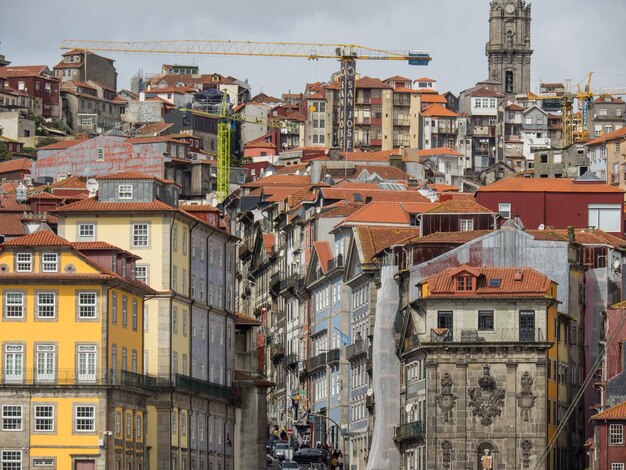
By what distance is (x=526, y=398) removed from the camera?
125062 millimetres

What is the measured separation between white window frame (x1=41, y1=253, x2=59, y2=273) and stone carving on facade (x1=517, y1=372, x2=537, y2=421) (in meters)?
28.7

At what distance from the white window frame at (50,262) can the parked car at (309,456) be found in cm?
2992

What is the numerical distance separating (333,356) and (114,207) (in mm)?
33558

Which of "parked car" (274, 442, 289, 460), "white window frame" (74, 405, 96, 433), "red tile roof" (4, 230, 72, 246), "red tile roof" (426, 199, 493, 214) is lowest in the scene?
"white window frame" (74, 405, 96, 433)

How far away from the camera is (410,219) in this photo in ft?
Result: 542

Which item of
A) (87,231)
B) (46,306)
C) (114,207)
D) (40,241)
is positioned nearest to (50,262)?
(40,241)

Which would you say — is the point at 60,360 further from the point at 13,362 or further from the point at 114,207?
the point at 114,207

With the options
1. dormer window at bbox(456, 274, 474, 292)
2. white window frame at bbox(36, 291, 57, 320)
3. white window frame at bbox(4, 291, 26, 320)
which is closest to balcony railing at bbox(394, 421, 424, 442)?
dormer window at bbox(456, 274, 474, 292)

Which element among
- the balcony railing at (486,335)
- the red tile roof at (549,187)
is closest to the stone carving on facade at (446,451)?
the balcony railing at (486,335)

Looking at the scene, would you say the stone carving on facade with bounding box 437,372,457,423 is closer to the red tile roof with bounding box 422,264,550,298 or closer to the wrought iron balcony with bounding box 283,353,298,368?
the red tile roof with bounding box 422,264,550,298

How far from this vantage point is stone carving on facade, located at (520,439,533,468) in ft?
406

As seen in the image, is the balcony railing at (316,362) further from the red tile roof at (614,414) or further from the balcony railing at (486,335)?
the red tile roof at (614,414)

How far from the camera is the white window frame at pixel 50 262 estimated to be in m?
119

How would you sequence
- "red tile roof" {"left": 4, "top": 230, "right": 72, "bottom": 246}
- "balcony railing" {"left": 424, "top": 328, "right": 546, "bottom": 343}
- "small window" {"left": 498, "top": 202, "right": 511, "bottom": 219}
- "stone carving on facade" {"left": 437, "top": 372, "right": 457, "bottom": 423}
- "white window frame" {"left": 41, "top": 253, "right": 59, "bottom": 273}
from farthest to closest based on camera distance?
1. "small window" {"left": 498, "top": 202, "right": 511, "bottom": 219}
2. "stone carving on facade" {"left": 437, "top": 372, "right": 457, "bottom": 423}
3. "balcony railing" {"left": 424, "top": 328, "right": 546, "bottom": 343}
4. "red tile roof" {"left": 4, "top": 230, "right": 72, "bottom": 246}
5. "white window frame" {"left": 41, "top": 253, "right": 59, "bottom": 273}
